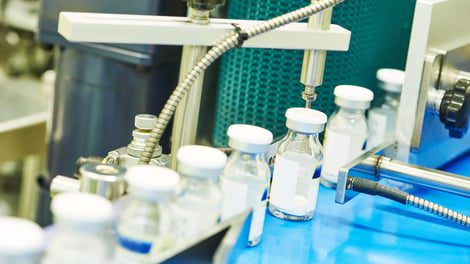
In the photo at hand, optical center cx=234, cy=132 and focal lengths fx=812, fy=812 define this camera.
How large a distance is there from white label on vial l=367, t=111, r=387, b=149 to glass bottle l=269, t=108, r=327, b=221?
35cm

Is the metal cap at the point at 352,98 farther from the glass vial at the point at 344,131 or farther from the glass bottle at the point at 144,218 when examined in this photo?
the glass bottle at the point at 144,218

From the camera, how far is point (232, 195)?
103 cm

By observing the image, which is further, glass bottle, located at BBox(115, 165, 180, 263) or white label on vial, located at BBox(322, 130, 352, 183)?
white label on vial, located at BBox(322, 130, 352, 183)

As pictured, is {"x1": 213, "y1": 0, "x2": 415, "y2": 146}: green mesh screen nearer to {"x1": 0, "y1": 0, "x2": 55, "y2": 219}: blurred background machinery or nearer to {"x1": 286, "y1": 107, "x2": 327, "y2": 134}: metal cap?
{"x1": 286, "y1": 107, "x2": 327, "y2": 134}: metal cap

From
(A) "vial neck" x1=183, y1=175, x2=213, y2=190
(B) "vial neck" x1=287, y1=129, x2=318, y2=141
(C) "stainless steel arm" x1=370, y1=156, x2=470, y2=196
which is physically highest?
(B) "vial neck" x1=287, y1=129, x2=318, y2=141

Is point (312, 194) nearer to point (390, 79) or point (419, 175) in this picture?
point (419, 175)

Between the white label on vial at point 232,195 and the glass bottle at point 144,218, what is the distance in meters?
0.18

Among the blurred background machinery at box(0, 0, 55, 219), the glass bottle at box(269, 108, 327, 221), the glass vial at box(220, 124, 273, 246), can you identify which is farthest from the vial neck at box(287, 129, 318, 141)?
the blurred background machinery at box(0, 0, 55, 219)

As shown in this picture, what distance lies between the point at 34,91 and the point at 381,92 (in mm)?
1396

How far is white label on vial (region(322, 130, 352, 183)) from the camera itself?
1327 millimetres

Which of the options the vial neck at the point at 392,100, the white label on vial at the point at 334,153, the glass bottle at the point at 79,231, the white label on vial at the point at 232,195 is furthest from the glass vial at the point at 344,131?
the glass bottle at the point at 79,231

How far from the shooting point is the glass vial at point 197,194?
0.90 meters

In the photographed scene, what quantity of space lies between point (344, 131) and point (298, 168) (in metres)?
0.21

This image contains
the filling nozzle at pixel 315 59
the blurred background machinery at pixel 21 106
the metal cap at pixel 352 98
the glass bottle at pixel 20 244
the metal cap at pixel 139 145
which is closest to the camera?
the glass bottle at pixel 20 244
